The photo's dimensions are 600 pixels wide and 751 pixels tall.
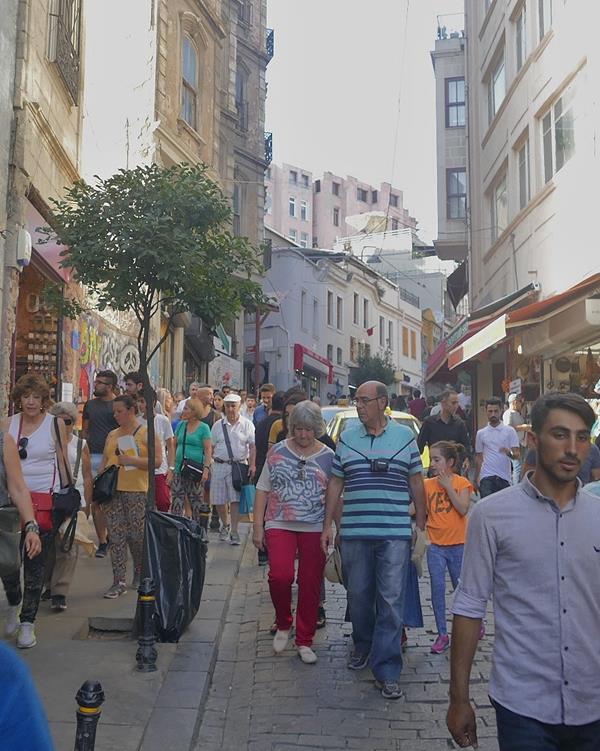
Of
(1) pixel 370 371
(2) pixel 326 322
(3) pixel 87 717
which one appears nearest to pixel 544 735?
(3) pixel 87 717

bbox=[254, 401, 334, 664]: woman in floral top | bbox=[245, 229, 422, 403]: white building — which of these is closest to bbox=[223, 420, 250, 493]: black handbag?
bbox=[254, 401, 334, 664]: woman in floral top

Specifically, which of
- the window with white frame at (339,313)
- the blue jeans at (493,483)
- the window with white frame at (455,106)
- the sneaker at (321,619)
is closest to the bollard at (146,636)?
the sneaker at (321,619)

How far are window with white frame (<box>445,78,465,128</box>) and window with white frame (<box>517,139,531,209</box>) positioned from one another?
35.1ft

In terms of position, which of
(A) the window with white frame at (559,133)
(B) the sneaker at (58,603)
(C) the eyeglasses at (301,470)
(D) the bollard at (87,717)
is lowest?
(B) the sneaker at (58,603)

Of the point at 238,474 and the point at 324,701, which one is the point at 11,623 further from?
the point at 238,474

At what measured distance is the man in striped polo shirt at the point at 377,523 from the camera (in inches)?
213

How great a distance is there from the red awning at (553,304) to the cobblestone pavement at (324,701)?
627 cm

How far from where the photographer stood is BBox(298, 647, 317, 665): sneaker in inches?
233

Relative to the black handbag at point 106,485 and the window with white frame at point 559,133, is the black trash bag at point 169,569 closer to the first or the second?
the black handbag at point 106,485

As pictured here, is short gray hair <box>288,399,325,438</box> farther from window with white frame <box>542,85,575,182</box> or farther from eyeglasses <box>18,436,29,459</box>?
window with white frame <box>542,85,575,182</box>

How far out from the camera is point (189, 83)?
20.4 m

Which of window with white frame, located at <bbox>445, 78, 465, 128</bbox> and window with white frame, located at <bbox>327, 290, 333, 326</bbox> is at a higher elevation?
window with white frame, located at <bbox>445, 78, 465, 128</bbox>

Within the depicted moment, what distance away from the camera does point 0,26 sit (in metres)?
9.05

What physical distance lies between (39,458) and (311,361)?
36363mm
